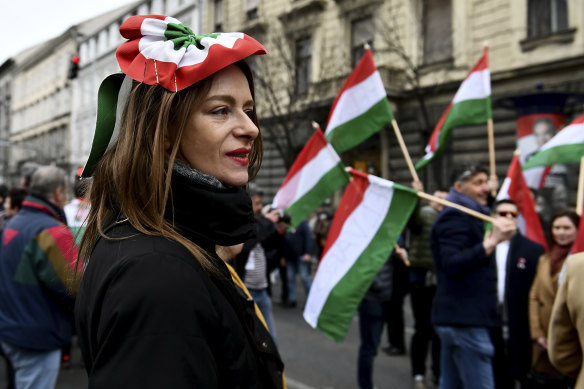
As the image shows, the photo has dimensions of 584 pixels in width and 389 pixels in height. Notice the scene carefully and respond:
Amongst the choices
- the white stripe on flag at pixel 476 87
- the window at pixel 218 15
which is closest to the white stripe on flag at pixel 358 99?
the white stripe on flag at pixel 476 87

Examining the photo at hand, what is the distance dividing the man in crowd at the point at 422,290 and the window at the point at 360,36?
495 inches

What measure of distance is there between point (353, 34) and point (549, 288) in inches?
616

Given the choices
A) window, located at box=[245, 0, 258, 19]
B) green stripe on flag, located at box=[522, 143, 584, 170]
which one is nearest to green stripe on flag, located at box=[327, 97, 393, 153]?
green stripe on flag, located at box=[522, 143, 584, 170]

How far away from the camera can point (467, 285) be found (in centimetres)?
386

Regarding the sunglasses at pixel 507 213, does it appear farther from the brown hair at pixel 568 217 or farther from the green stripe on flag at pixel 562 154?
the green stripe on flag at pixel 562 154

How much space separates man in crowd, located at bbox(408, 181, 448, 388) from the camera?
5.26m

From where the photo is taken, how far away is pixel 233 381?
110 cm

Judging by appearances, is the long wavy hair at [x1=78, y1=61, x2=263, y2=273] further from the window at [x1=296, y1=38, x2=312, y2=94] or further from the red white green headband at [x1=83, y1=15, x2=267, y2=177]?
the window at [x1=296, y1=38, x2=312, y2=94]

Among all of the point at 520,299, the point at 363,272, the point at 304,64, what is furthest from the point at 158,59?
the point at 304,64

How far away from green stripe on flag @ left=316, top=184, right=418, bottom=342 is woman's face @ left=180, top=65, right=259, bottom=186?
2761 mm

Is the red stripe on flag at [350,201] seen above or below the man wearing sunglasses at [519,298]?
above

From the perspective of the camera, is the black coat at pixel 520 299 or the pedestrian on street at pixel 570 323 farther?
the black coat at pixel 520 299

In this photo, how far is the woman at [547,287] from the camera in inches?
152

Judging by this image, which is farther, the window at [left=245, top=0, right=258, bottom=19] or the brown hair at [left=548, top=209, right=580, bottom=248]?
Result: the window at [left=245, top=0, right=258, bottom=19]
